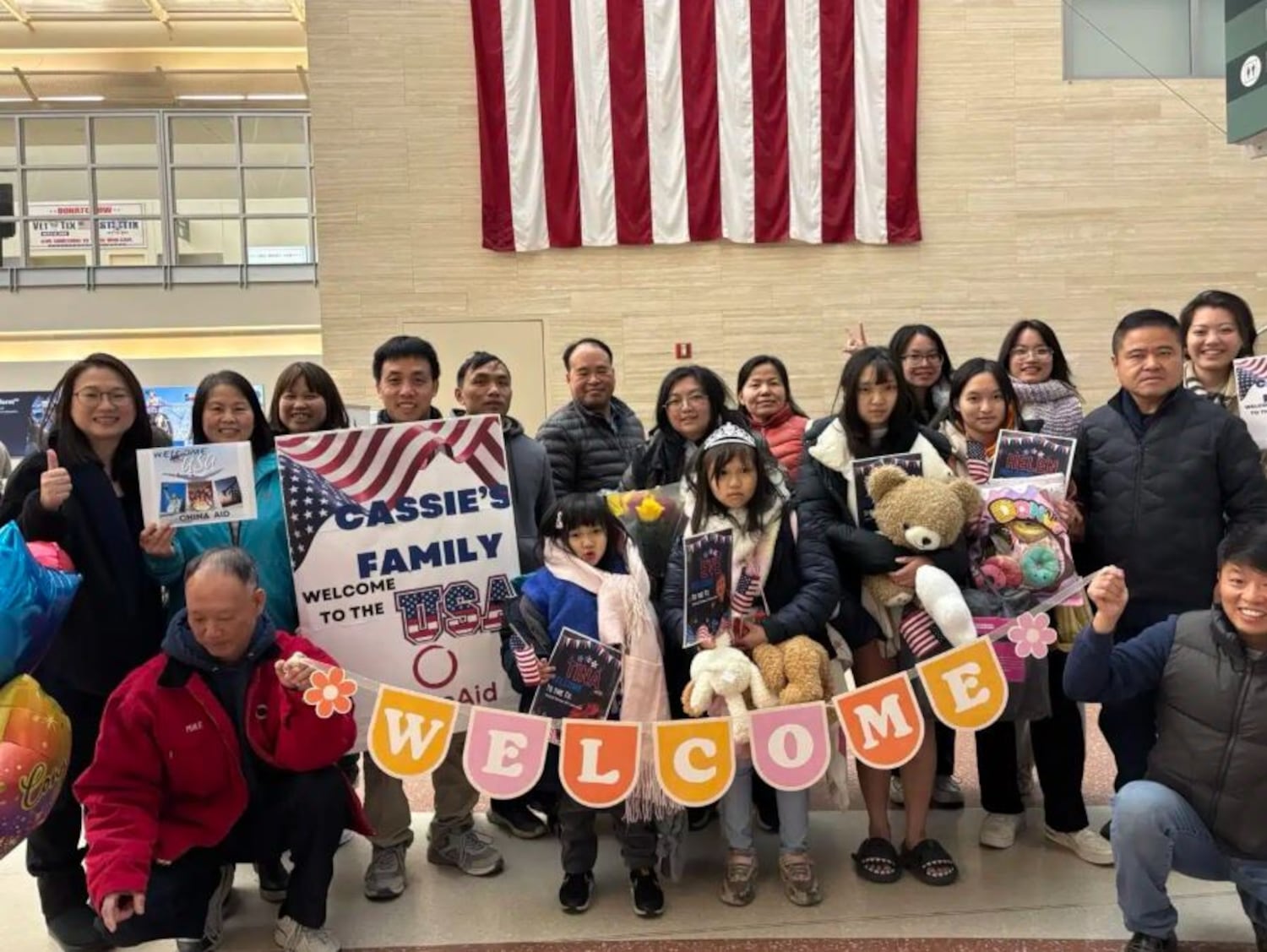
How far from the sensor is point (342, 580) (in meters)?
3.17

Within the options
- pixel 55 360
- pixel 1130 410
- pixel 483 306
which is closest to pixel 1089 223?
pixel 483 306

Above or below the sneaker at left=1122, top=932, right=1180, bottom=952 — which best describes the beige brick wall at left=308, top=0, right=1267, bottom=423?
above

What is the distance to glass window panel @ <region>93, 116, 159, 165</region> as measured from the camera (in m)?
14.7

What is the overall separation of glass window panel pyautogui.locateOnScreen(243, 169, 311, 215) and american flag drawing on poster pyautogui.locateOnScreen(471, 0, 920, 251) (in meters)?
6.63

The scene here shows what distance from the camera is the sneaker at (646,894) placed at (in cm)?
304

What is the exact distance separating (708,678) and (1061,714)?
1.40 meters

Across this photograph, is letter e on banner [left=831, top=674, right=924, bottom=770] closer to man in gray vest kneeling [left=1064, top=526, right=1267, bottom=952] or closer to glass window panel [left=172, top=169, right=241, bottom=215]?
man in gray vest kneeling [left=1064, top=526, right=1267, bottom=952]

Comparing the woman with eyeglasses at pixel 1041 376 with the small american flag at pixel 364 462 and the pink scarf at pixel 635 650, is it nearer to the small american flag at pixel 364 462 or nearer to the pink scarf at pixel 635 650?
the pink scarf at pixel 635 650

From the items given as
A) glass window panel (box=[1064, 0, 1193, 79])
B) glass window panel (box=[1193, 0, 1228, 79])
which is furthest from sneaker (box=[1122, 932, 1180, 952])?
glass window panel (box=[1193, 0, 1228, 79])

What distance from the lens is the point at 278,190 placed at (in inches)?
579

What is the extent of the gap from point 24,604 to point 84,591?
0.37 m

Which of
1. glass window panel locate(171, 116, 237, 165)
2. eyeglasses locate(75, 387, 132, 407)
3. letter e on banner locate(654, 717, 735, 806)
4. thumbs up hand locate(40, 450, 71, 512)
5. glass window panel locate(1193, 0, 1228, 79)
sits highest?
glass window panel locate(171, 116, 237, 165)

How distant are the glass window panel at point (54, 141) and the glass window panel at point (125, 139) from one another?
0.24m

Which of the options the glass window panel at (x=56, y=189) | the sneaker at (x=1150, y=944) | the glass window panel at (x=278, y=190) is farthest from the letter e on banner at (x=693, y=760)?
the glass window panel at (x=56, y=189)
